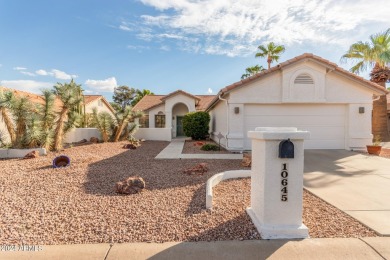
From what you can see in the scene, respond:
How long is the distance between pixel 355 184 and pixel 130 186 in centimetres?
612

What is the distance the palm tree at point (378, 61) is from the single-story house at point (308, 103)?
710 centimetres

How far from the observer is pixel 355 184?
5.93 metres

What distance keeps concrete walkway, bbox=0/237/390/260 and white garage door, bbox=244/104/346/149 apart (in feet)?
27.4

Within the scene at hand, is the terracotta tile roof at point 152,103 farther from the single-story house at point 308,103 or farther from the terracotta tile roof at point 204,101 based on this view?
the single-story house at point 308,103

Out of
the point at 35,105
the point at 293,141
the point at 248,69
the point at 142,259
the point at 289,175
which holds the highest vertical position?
the point at 248,69

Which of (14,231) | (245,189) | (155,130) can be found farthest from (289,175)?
(155,130)

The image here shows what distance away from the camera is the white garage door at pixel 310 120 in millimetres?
11359

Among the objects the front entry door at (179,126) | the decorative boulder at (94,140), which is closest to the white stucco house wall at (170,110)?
the front entry door at (179,126)

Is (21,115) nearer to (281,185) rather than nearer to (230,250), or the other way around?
(230,250)

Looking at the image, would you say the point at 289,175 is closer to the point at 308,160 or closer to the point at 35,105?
the point at 308,160

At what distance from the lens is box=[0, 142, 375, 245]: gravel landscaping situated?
3381mm

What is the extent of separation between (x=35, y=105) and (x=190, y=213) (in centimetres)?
1110

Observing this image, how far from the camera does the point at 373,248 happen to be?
3014 millimetres

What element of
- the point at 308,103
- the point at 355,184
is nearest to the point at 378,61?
the point at 308,103
